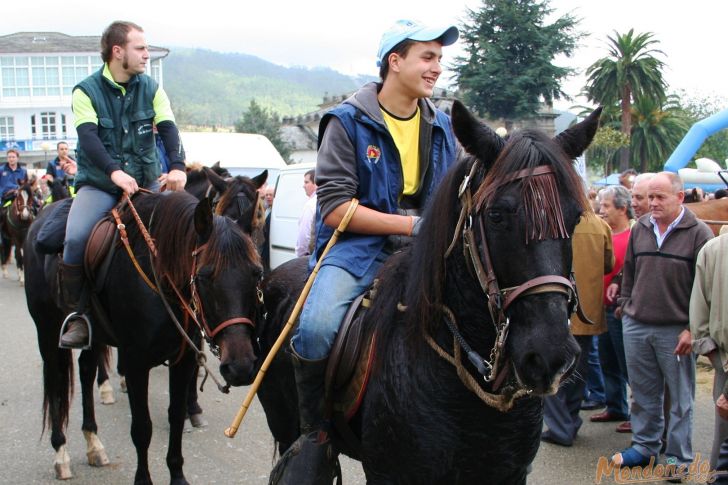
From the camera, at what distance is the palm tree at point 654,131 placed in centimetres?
4603

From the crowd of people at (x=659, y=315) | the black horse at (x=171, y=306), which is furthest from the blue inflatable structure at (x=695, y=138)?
the black horse at (x=171, y=306)

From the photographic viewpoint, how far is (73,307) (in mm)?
5230

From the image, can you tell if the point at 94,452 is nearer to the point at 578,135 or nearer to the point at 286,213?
the point at 578,135

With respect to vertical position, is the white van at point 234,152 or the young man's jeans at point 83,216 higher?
the young man's jeans at point 83,216

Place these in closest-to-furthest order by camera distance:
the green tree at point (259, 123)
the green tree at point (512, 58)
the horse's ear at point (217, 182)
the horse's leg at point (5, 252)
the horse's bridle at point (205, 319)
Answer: the horse's bridle at point (205, 319) → the horse's ear at point (217, 182) → the horse's leg at point (5, 252) → the green tree at point (512, 58) → the green tree at point (259, 123)

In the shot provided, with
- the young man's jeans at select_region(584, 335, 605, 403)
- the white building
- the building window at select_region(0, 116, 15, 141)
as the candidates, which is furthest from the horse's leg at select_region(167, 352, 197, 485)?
the building window at select_region(0, 116, 15, 141)

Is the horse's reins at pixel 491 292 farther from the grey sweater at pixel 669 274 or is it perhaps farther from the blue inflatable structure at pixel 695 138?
the blue inflatable structure at pixel 695 138

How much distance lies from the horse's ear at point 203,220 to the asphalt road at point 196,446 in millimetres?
2176

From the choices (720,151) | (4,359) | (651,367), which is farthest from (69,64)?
(651,367)

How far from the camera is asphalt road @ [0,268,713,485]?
561 cm

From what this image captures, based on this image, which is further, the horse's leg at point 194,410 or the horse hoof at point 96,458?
the horse's leg at point 194,410

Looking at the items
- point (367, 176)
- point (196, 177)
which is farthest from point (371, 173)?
point (196, 177)

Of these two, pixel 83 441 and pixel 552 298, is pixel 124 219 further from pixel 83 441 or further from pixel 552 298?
pixel 552 298

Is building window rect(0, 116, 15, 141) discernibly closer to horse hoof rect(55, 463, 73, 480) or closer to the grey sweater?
horse hoof rect(55, 463, 73, 480)
